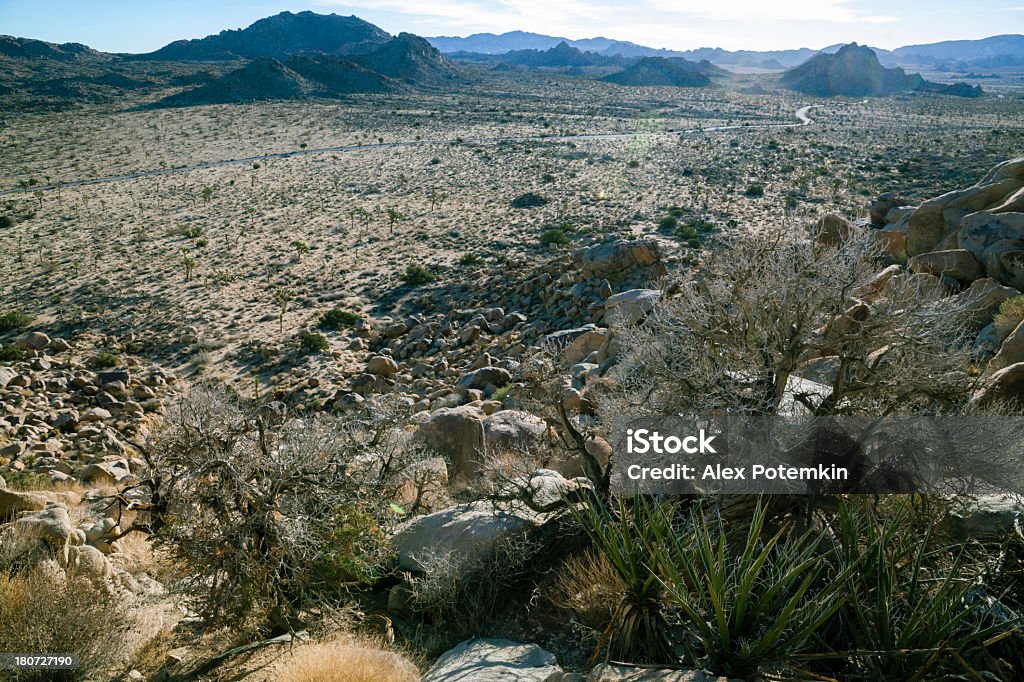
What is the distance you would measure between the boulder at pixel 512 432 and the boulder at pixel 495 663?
12.7 feet

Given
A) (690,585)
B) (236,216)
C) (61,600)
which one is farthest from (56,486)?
(236,216)

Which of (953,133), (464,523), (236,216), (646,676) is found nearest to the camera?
(646,676)

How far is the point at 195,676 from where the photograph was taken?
16.5 feet

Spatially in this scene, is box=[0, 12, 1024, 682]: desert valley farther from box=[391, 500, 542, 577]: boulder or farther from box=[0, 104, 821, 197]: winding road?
box=[0, 104, 821, 197]: winding road

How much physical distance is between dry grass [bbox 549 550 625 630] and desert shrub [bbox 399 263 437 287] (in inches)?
572

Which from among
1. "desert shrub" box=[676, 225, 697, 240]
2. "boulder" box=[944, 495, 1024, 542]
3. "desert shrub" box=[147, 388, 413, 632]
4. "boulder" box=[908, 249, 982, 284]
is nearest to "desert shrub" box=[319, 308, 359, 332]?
"desert shrub" box=[147, 388, 413, 632]

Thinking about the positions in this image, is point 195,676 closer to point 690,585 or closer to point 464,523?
point 464,523

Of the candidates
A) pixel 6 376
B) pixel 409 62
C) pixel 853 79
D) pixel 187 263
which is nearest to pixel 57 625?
pixel 6 376

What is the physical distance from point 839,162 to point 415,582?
35.5 metres

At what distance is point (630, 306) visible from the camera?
43.5 ft

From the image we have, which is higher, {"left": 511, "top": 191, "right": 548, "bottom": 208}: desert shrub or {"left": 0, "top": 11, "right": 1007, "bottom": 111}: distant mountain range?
{"left": 0, "top": 11, "right": 1007, "bottom": 111}: distant mountain range

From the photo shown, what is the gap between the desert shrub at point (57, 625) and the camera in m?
4.78

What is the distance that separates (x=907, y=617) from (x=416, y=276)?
54.5 feet

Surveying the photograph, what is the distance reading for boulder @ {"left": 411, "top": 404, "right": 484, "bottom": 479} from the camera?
30.5ft
